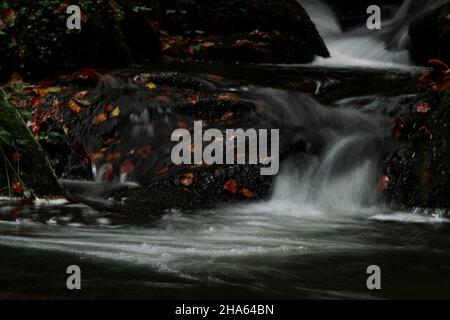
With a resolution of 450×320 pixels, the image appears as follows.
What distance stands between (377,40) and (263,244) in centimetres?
967

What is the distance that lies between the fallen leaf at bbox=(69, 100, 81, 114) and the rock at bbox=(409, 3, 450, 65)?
596 centimetres

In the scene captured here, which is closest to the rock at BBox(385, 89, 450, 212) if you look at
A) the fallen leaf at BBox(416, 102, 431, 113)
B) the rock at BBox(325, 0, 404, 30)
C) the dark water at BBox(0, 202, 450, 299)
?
the fallen leaf at BBox(416, 102, 431, 113)

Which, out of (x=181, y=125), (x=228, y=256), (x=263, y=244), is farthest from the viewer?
(x=181, y=125)

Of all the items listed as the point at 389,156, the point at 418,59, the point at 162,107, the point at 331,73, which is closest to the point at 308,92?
the point at 331,73

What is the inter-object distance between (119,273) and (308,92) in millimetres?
5834

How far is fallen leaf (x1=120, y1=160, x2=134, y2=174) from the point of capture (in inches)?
267

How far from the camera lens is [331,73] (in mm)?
9977

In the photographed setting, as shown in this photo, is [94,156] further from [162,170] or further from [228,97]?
[228,97]

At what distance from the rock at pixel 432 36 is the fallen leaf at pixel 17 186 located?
7.60m

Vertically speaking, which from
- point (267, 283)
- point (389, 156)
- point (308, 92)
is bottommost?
point (267, 283)

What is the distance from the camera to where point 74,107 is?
25.7 feet

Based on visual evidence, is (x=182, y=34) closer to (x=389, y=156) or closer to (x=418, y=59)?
(x=418, y=59)

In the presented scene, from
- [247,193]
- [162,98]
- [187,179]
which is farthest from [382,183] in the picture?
[162,98]

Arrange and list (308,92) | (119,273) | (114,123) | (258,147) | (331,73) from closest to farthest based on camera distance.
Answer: (119,273)
(258,147)
(114,123)
(308,92)
(331,73)
